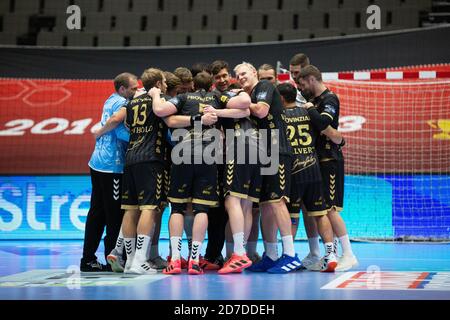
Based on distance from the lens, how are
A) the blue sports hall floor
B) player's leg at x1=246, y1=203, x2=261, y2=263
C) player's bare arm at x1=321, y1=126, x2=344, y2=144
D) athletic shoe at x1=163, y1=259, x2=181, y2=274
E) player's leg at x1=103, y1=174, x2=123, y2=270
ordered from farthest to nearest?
player's leg at x1=246, y1=203, x2=261, y2=263 → player's bare arm at x1=321, y1=126, x2=344, y2=144 → player's leg at x1=103, y1=174, x2=123, y2=270 → athletic shoe at x1=163, y1=259, x2=181, y2=274 → the blue sports hall floor

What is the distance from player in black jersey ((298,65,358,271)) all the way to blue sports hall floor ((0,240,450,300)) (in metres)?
0.40

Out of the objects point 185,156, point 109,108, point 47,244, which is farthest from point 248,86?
point 47,244

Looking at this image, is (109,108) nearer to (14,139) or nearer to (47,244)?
(47,244)

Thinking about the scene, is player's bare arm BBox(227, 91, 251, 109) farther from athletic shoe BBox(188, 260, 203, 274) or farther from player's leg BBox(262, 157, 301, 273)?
athletic shoe BBox(188, 260, 203, 274)

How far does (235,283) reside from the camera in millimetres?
6223

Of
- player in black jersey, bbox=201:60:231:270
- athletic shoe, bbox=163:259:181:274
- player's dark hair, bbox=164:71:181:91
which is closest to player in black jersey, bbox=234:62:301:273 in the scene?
player in black jersey, bbox=201:60:231:270

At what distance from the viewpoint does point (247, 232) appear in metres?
7.44

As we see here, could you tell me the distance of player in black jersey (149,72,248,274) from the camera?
23.0 feet

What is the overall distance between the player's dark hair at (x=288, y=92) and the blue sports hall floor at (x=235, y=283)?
74.8 inches

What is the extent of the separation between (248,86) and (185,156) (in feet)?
3.56

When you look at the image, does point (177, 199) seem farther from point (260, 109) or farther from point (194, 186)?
point (260, 109)

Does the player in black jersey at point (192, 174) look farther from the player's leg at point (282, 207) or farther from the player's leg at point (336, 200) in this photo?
the player's leg at point (336, 200)

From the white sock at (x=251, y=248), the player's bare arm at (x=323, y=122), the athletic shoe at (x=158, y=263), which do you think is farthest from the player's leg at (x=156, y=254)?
the player's bare arm at (x=323, y=122)

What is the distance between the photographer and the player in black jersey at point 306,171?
750 cm
